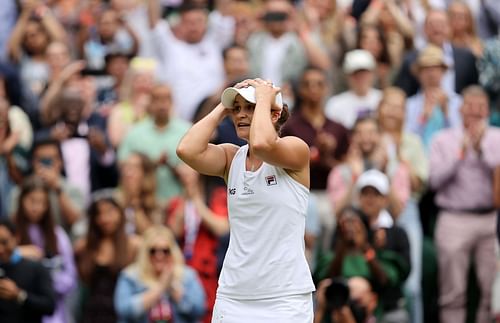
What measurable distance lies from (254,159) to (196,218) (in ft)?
14.3

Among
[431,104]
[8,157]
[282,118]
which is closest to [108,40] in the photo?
[8,157]

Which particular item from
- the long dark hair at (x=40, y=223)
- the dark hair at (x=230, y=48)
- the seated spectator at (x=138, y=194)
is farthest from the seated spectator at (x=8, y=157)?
the dark hair at (x=230, y=48)

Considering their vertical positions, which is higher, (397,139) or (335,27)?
(335,27)

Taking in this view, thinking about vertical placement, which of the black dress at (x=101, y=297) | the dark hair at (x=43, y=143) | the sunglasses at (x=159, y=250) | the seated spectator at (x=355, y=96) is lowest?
the black dress at (x=101, y=297)

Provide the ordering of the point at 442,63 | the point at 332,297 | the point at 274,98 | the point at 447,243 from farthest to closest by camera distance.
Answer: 1. the point at 442,63
2. the point at 447,243
3. the point at 332,297
4. the point at 274,98

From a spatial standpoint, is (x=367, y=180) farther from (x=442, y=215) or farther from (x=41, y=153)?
(x=41, y=153)

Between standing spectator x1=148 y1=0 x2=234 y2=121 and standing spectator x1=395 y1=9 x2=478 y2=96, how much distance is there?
6.36ft

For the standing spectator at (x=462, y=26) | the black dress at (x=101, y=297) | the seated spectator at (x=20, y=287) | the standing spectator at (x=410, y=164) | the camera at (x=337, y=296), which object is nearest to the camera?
the camera at (x=337, y=296)

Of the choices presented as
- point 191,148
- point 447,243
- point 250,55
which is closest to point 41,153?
point 250,55

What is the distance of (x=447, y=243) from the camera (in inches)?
470

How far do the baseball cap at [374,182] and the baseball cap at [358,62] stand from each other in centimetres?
203

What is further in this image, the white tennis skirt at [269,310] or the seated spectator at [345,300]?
the seated spectator at [345,300]

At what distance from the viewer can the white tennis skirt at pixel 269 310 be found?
7.05m

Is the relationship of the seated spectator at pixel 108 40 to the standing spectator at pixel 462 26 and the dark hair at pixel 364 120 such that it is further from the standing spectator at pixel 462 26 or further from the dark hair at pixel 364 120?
Answer: the standing spectator at pixel 462 26
